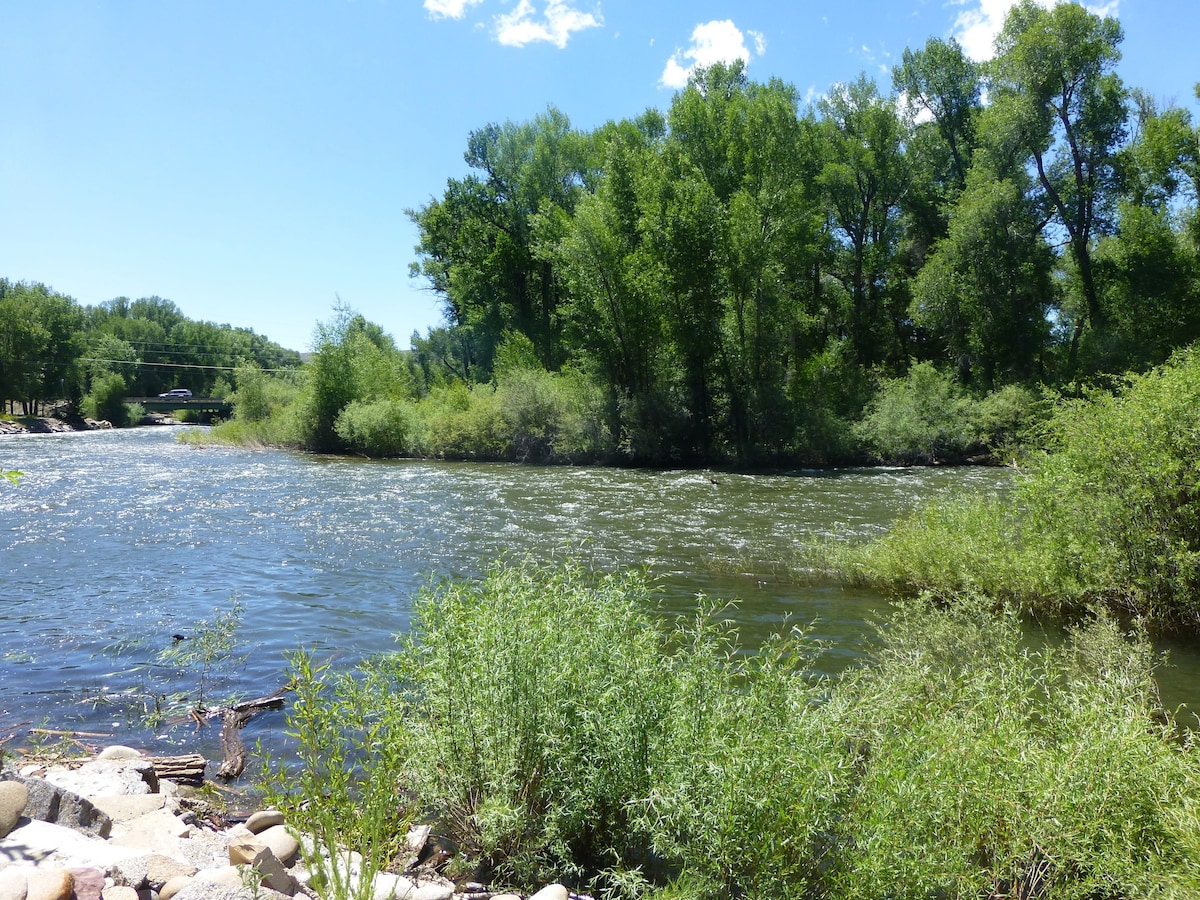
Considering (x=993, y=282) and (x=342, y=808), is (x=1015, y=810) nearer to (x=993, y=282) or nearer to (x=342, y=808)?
(x=342, y=808)

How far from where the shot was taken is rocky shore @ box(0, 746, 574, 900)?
3.29 meters

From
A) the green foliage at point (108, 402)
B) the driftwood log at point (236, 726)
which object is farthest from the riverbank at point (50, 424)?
the driftwood log at point (236, 726)

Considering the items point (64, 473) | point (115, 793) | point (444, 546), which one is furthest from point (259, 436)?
point (115, 793)

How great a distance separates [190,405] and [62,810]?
90127 millimetres

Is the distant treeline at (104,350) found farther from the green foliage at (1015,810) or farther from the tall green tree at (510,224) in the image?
the green foliage at (1015,810)

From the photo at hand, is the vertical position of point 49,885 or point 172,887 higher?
point 49,885

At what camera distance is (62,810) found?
13.5 ft

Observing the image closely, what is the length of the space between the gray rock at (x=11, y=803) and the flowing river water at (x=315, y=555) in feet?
8.70

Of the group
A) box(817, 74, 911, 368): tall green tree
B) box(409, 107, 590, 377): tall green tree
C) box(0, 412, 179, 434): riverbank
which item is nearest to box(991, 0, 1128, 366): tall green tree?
box(817, 74, 911, 368): tall green tree

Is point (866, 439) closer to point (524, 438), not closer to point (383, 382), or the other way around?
point (524, 438)

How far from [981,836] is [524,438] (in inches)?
1217

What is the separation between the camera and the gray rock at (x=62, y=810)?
159 inches

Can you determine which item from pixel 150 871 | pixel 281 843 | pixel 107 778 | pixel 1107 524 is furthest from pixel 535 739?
pixel 1107 524

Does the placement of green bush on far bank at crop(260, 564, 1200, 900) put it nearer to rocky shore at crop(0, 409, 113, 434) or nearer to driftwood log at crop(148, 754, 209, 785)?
driftwood log at crop(148, 754, 209, 785)
